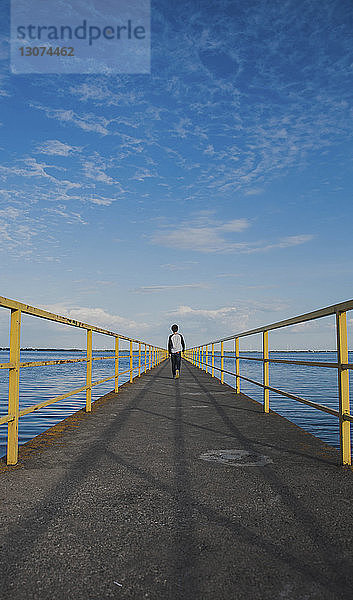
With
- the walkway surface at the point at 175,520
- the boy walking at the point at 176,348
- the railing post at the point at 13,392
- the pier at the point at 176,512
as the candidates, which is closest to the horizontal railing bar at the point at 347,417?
the pier at the point at 176,512

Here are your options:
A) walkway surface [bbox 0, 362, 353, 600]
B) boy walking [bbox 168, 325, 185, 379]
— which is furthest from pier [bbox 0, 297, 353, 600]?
boy walking [bbox 168, 325, 185, 379]

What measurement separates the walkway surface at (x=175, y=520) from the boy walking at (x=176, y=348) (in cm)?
934

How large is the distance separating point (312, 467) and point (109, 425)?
8.85 ft

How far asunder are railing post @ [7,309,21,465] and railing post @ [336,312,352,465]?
8.40 ft

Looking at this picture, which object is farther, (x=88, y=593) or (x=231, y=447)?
(x=231, y=447)

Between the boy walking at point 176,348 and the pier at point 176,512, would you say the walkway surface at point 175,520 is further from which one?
the boy walking at point 176,348

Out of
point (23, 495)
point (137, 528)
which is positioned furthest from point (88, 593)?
point (23, 495)

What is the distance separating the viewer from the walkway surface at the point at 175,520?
1.87 metres

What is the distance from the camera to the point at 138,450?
4.21 m

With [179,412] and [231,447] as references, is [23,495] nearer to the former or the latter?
[231,447]

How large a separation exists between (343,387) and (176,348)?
10.7 m

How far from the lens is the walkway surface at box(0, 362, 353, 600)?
1870 mm

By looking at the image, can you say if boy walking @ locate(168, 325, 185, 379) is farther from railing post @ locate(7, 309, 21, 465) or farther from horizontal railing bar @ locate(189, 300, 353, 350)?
railing post @ locate(7, 309, 21, 465)

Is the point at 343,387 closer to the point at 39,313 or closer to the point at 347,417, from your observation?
the point at 347,417
